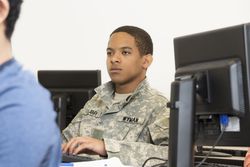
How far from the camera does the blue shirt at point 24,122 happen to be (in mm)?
542

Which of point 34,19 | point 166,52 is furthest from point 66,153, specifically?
point 34,19

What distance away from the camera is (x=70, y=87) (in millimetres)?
2004

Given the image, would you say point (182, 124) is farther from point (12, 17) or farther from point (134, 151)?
point (134, 151)

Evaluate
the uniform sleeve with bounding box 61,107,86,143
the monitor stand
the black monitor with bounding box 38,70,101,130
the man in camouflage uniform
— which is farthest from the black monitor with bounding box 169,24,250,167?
the uniform sleeve with bounding box 61,107,86,143

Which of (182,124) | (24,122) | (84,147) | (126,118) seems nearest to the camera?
(24,122)

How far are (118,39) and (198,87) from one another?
1067mm

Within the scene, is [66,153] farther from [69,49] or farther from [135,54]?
[69,49]

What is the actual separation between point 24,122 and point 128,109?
143 cm

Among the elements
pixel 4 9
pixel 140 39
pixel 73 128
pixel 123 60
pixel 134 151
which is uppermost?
pixel 140 39

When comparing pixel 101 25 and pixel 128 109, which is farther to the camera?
pixel 101 25

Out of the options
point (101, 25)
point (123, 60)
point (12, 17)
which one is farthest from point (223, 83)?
point (101, 25)

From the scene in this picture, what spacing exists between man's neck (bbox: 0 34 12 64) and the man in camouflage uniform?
109 cm

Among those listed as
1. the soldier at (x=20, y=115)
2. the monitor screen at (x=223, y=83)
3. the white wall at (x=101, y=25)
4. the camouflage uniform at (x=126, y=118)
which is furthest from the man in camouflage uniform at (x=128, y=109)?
the soldier at (x=20, y=115)

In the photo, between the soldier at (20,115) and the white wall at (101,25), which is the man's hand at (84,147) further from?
the white wall at (101,25)
